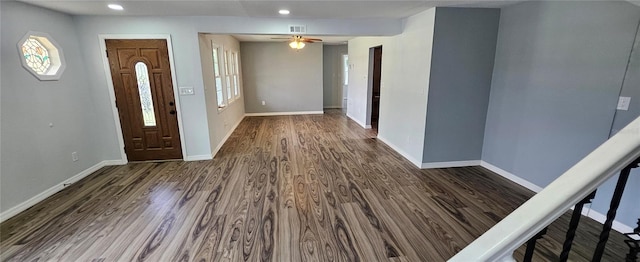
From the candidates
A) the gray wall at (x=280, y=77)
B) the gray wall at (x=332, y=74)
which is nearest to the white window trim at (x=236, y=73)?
the gray wall at (x=280, y=77)

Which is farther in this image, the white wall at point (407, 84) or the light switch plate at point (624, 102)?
the white wall at point (407, 84)

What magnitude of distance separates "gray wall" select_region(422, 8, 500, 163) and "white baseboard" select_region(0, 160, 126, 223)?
16.4 ft

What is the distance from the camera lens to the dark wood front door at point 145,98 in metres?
4.05

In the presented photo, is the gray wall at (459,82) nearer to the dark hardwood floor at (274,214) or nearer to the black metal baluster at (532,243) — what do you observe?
the dark hardwood floor at (274,214)

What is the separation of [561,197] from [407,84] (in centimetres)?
396

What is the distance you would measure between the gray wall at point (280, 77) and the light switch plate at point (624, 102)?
23.5 feet

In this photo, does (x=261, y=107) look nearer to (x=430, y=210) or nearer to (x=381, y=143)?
(x=381, y=143)

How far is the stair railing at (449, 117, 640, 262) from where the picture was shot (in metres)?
0.66

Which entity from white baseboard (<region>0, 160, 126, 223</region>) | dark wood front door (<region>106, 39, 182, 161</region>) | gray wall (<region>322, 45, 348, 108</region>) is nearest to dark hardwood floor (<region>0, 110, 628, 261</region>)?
white baseboard (<region>0, 160, 126, 223</region>)

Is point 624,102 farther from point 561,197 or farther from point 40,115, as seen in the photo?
point 40,115

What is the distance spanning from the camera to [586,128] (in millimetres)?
2748

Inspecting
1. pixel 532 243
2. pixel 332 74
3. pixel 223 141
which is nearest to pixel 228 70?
pixel 223 141

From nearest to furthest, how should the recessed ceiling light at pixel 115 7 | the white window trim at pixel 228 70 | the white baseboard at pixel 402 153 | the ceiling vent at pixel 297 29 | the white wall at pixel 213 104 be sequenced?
the recessed ceiling light at pixel 115 7, the white baseboard at pixel 402 153, the ceiling vent at pixel 297 29, the white wall at pixel 213 104, the white window trim at pixel 228 70

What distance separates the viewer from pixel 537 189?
3.28 meters
